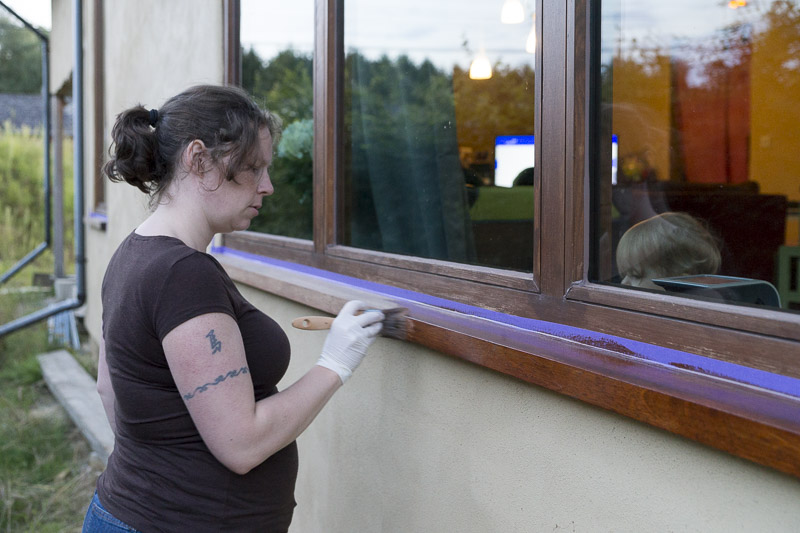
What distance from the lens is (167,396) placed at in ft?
4.67

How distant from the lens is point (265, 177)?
5.37ft

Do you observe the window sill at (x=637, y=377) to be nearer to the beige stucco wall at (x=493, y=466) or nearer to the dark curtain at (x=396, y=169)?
the beige stucco wall at (x=493, y=466)

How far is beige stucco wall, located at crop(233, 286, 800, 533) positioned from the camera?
3.58ft

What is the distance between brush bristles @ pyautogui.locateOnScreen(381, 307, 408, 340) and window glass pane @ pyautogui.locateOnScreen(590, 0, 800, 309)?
52cm

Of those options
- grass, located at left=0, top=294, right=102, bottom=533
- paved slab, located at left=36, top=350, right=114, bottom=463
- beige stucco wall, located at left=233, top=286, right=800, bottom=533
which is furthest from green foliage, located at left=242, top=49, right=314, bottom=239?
grass, located at left=0, top=294, right=102, bottom=533

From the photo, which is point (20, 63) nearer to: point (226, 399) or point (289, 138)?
point (289, 138)

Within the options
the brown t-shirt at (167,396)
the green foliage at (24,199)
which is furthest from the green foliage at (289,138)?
the green foliage at (24,199)

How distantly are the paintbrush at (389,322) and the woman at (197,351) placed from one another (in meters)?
0.09

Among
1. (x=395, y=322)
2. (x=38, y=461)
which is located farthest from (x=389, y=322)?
(x=38, y=461)

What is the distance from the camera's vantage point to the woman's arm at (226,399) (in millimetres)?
1317

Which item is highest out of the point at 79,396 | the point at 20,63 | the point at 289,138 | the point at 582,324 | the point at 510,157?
the point at 20,63

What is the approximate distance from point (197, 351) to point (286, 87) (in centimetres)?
210

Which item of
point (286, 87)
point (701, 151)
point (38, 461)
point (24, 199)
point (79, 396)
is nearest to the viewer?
point (286, 87)

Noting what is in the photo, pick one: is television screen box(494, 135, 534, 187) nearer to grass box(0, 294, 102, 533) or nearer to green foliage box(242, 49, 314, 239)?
green foliage box(242, 49, 314, 239)
